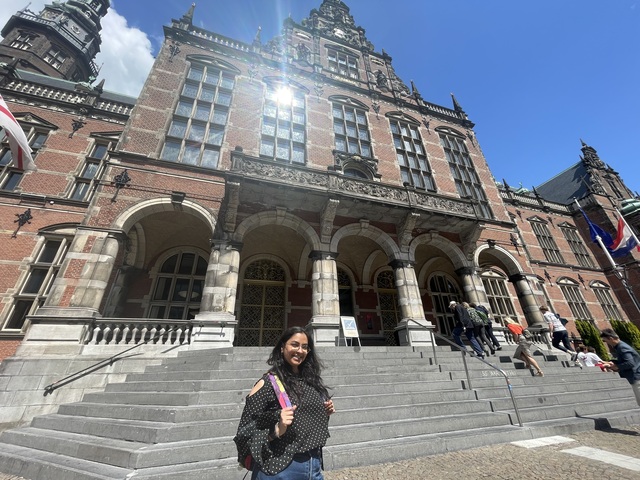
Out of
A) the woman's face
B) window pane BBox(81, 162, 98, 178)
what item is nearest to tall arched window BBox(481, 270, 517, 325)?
the woman's face

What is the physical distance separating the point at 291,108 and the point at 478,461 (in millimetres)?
13745

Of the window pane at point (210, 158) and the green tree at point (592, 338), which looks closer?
the window pane at point (210, 158)

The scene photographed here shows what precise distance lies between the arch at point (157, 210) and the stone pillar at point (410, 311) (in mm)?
6546

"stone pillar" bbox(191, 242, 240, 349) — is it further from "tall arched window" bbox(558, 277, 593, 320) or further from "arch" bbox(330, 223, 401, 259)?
"tall arched window" bbox(558, 277, 593, 320)

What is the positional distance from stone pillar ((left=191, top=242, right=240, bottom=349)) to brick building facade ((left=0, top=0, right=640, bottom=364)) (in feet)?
0.15

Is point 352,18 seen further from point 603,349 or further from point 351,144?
point 603,349

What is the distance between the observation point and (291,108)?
517 inches

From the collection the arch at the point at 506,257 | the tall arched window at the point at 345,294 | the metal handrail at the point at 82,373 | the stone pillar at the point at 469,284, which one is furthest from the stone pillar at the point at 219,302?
the arch at the point at 506,257

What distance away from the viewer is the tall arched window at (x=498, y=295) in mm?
12305

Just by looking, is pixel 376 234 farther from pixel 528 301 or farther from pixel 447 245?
pixel 528 301

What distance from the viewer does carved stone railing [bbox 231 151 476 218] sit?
8.50 metres

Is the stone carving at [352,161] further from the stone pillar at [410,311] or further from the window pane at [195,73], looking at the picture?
the window pane at [195,73]

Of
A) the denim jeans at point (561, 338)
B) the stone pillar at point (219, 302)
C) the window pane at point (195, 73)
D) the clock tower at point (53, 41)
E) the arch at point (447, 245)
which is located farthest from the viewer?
the clock tower at point (53, 41)

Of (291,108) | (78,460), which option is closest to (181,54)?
(291,108)
